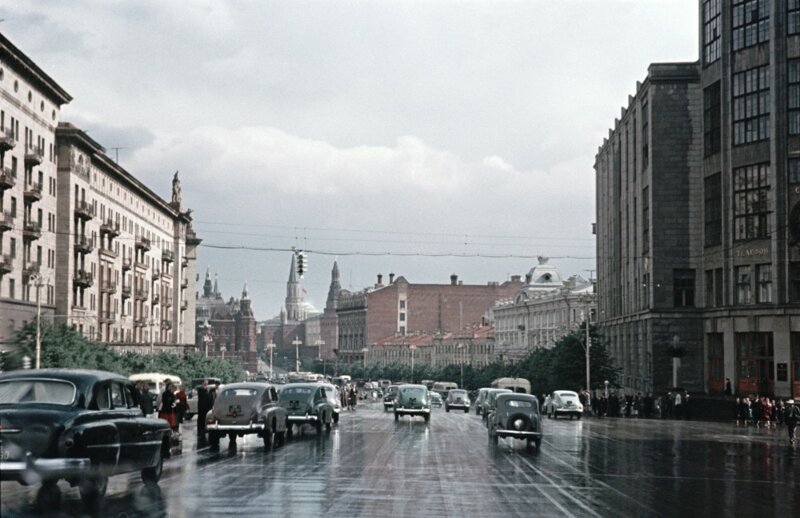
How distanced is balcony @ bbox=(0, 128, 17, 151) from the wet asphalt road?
3748 cm

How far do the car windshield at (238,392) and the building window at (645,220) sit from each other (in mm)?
49628

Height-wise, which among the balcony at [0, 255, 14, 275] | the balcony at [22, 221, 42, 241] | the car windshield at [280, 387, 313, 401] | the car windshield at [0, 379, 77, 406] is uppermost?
the balcony at [22, 221, 42, 241]

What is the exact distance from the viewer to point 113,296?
10031 centimetres

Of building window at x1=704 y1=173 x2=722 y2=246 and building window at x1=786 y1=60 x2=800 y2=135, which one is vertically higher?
building window at x1=786 y1=60 x2=800 y2=135

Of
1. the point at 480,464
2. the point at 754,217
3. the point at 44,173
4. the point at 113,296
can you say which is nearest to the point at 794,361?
the point at 754,217

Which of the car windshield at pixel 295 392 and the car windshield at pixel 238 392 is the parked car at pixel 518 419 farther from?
the car windshield at pixel 238 392

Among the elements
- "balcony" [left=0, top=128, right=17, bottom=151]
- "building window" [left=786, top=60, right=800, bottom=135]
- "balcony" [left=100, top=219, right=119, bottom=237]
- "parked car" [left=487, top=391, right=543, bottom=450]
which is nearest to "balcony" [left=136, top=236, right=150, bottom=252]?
"balcony" [left=100, top=219, right=119, bottom=237]

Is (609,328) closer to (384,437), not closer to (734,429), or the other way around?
(734,429)

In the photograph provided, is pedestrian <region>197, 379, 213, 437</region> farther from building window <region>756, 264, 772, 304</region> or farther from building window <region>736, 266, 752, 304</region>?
building window <region>736, 266, 752, 304</region>

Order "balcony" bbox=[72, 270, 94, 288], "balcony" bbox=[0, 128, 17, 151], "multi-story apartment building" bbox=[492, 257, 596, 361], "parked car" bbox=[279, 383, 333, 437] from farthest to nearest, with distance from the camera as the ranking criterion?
"multi-story apartment building" bbox=[492, 257, 596, 361] < "balcony" bbox=[72, 270, 94, 288] < "balcony" bbox=[0, 128, 17, 151] < "parked car" bbox=[279, 383, 333, 437]

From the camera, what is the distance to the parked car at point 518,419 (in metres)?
34.4

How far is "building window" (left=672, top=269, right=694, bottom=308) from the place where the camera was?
7306 centimetres

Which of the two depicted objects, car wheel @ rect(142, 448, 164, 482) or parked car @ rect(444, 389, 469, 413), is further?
parked car @ rect(444, 389, 469, 413)

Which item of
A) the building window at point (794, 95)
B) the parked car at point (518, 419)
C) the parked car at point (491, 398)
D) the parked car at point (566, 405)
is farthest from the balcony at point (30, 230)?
the building window at point (794, 95)
